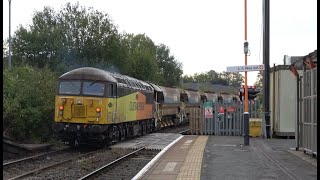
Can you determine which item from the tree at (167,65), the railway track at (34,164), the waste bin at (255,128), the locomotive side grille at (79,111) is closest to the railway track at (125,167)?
the railway track at (34,164)

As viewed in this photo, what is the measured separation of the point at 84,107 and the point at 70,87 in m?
1.12

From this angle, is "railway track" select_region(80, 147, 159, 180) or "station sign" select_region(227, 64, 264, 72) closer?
"railway track" select_region(80, 147, 159, 180)

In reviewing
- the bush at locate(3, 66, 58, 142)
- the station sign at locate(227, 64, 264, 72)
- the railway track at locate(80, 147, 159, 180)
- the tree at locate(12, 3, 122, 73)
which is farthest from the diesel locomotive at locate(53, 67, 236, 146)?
the tree at locate(12, 3, 122, 73)

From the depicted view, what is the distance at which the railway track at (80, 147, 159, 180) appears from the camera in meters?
13.1

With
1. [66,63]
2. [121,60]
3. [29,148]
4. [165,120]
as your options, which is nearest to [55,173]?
[29,148]

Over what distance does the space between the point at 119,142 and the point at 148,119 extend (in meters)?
6.25

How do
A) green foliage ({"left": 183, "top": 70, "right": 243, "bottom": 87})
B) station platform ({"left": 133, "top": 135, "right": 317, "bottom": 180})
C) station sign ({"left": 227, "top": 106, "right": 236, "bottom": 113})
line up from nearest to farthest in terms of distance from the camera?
station platform ({"left": 133, "top": 135, "right": 317, "bottom": 180}) → station sign ({"left": 227, "top": 106, "right": 236, "bottom": 113}) → green foliage ({"left": 183, "top": 70, "right": 243, "bottom": 87})

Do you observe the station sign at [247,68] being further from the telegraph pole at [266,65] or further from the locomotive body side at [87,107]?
the locomotive body side at [87,107]

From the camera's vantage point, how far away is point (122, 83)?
72.2 ft

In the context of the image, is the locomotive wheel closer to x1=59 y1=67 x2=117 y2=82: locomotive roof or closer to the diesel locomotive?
the diesel locomotive

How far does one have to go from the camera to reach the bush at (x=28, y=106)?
2088cm

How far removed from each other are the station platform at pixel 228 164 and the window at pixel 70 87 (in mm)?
4721

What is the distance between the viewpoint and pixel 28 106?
2150cm

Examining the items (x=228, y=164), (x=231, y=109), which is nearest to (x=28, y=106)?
(x=231, y=109)
